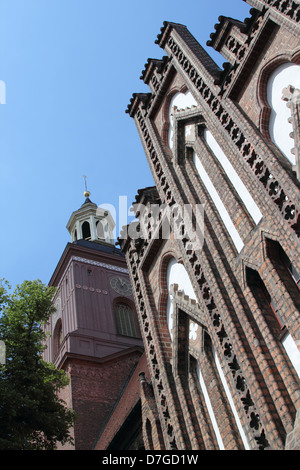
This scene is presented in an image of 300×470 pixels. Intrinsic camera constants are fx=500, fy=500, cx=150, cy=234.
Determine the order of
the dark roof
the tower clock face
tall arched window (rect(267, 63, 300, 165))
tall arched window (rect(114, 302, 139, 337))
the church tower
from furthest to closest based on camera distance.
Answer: the dark roof
the tower clock face
tall arched window (rect(114, 302, 139, 337))
the church tower
tall arched window (rect(267, 63, 300, 165))

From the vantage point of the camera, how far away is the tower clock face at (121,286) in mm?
28781

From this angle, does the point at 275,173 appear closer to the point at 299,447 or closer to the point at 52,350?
the point at 299,447

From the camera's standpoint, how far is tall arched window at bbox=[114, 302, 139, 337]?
88.7 ft

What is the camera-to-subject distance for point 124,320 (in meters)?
27.7

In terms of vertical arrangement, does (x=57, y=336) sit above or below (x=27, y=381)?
above

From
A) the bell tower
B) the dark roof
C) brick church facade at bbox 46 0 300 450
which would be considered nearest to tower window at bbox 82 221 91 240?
the bell tower

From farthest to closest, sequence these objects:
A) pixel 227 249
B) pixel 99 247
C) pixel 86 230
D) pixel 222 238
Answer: pixel 86 230, pixel 99 247, pixel 222 238, pixel 227 249

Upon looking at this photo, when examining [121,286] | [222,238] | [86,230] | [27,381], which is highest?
[86,230]

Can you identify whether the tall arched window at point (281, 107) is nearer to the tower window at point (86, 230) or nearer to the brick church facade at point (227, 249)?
the brick church facade at point (227, 249)

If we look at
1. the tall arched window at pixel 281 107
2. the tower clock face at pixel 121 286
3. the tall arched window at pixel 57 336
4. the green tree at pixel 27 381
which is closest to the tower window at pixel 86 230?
the tower clock face at pixel 121 286

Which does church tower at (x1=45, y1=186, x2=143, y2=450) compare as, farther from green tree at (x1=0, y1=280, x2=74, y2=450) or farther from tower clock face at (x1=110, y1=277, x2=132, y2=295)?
green tree at (x1=0, y1=280, x2=74, y2=450)

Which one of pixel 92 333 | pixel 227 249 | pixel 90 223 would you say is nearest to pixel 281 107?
pixel 227 249

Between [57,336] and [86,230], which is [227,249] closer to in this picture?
[57,336]

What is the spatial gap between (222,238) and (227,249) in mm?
257
